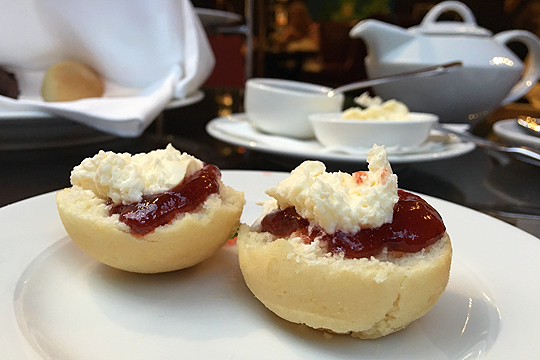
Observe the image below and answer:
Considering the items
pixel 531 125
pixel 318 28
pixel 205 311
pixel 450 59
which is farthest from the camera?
pixel 318 28

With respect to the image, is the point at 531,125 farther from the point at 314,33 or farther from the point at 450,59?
the point at 314,33

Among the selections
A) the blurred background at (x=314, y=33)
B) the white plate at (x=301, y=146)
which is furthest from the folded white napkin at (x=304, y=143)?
the blurred background at (x=314, y=33)

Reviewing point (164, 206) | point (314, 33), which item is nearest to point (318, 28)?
point (314, 33)

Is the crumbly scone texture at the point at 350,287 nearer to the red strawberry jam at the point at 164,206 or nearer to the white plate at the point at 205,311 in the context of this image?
the white plate at the point at 205,311

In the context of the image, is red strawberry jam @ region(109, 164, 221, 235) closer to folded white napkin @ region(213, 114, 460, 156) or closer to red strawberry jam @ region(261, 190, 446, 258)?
red strawberry jam @ region(261, 190, 446, 258)

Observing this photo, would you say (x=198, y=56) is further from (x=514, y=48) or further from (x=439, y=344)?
(x=514, y=48)

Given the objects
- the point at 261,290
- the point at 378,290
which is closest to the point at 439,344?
the point at 378,290
